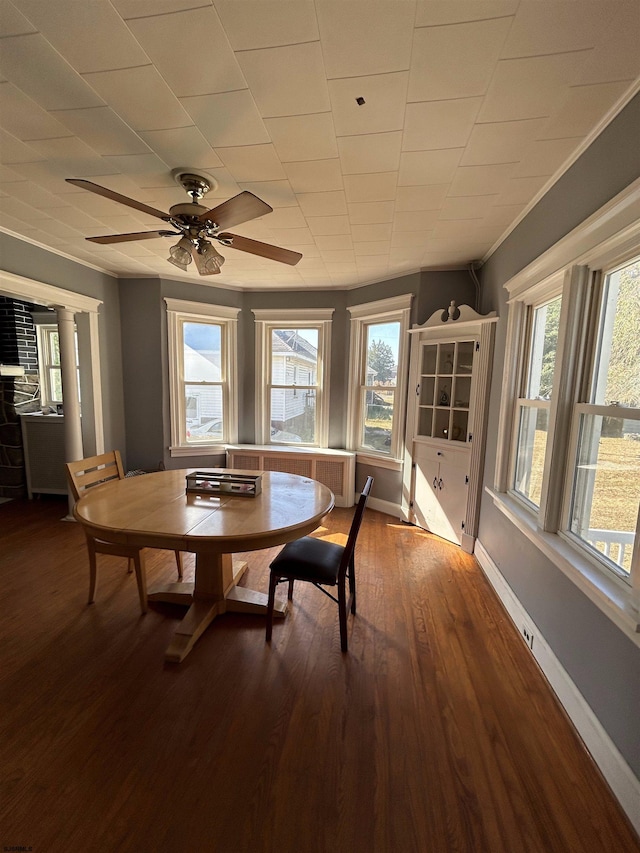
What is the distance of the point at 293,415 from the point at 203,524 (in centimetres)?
286

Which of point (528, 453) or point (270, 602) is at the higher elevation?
point (528, 453)

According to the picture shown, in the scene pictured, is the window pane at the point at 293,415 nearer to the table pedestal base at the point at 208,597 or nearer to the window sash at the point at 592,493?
the table pedestal base at the point at 208,597

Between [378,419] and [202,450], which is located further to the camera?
[202,450]

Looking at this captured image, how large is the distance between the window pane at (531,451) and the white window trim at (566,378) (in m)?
0.08

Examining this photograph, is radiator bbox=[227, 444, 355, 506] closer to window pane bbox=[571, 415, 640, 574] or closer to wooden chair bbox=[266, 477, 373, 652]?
wooden chair bbox=[266, 477, 373, 652]

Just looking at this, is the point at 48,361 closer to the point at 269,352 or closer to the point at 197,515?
the point at 269,352

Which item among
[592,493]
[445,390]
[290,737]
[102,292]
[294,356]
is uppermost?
[102,292]

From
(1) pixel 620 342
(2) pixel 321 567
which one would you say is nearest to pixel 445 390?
(1) pixel 620 342

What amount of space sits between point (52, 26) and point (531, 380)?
2.83 meters

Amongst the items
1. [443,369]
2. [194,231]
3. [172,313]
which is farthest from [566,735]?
[172,313]

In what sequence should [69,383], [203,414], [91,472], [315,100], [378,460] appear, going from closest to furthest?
[315,100] → [91,472] → [69,383] → [378,460] → [203,414]

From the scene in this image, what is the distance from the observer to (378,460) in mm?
3959

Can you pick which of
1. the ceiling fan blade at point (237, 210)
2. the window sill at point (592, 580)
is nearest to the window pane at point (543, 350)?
the window sill at point (592, 580)

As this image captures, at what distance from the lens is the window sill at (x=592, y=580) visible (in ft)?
4.13
